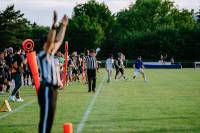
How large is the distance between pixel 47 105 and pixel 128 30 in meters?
99.0

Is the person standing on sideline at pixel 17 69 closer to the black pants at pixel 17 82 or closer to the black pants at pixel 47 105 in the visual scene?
the black pants at pixel 17 82

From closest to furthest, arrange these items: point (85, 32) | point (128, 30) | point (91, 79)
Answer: point (91, 79) < point (85, 32) < point (128, 30)

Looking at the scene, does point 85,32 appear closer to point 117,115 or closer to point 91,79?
point 91,79

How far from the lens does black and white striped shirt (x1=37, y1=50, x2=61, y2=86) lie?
8539mm

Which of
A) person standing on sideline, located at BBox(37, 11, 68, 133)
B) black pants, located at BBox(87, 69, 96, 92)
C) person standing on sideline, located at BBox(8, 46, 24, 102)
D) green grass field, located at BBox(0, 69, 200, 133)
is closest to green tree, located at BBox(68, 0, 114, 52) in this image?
black pants, located at BBox(87, 69, 96, 92)

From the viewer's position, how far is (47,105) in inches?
336

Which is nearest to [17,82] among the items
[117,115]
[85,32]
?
[117,115]

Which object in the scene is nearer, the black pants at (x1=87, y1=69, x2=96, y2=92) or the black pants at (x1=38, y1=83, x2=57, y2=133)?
the black pants at (x1=38, y1=83, x2=57, y2=133)

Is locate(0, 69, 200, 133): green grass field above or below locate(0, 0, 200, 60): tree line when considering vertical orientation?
below

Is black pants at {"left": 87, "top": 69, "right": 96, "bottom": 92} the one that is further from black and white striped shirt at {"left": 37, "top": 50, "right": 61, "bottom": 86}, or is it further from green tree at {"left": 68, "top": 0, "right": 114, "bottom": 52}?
green tree at {"left": 68, "top": 0, "right": 114, "bottom": 52}

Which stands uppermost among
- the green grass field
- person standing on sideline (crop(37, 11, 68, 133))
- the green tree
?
the green tree

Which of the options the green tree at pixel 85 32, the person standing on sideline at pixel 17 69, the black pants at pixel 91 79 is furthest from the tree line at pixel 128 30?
the person standing on sideline at pixel 17 69

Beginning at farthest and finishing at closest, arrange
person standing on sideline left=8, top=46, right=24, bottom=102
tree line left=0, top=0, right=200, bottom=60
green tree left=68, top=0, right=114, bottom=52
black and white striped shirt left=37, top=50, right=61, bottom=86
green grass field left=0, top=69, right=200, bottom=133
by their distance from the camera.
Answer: green tree left=68, top=0, right=114, bottom=52, tree line left=0, top=0, right=200, bottom=60, person standing on sideline left=8, top=46, right=24, bottom=102, green grass field left=0, top=69, right=200, bottom=133, black and white striped shirt left=37, top=50, right=61, bottom=86

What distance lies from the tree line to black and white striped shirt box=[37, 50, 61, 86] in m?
69.6
